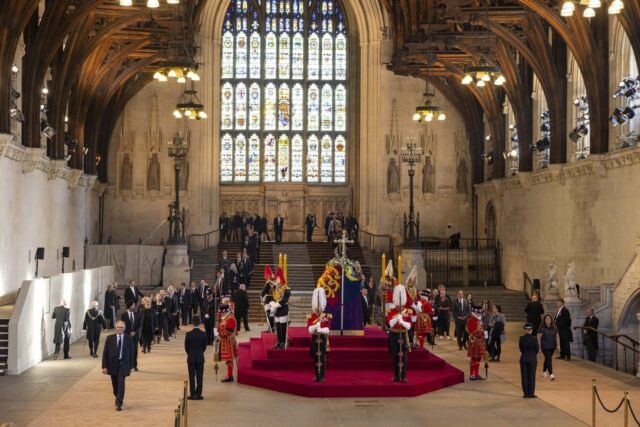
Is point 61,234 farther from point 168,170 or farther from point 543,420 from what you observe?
point 543,420

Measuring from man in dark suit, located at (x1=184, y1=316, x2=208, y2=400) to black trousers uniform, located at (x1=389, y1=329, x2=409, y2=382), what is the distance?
404 centimetres

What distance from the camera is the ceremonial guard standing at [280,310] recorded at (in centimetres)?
2211

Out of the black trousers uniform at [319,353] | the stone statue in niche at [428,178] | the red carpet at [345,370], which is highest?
the stone statue in niche at [428,178]

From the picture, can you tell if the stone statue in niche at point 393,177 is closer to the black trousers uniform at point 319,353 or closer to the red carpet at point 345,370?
the red carpet at point 345,370

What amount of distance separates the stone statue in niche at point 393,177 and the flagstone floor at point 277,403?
25.9 metres

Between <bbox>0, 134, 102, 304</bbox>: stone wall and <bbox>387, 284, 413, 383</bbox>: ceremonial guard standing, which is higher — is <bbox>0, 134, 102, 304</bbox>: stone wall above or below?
above

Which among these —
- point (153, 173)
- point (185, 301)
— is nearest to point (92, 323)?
point (185, 301)

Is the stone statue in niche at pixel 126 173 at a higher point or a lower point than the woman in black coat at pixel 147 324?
higher

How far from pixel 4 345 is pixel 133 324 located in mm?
2920

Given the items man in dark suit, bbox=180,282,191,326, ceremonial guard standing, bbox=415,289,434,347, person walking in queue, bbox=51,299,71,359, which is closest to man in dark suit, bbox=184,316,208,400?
person walking in queue, bbox=51,299,71,359

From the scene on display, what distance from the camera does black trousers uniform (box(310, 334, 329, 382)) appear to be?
19.8m

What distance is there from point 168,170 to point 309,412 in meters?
32.1

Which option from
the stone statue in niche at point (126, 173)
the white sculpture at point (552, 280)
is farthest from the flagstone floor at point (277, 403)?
the stone statue in niche at point (126, 173)

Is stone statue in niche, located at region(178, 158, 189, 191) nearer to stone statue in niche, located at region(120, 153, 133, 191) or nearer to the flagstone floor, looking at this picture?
stone statue in niche, located at region(120, 153, 133, 191)
